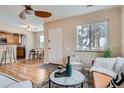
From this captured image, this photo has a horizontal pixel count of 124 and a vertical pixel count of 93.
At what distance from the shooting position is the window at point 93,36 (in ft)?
12.0

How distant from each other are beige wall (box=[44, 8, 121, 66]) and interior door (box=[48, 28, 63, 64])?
233 mm

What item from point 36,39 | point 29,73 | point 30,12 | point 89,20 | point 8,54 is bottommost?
point 29,73

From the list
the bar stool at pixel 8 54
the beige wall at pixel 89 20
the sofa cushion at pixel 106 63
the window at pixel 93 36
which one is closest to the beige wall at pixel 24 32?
the bar stool at pixel 8 54

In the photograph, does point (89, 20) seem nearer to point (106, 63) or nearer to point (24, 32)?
point (106, 63)

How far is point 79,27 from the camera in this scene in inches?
169

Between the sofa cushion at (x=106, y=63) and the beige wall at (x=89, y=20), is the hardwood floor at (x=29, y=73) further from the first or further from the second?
the sofa cushion at (x=106, y=63)

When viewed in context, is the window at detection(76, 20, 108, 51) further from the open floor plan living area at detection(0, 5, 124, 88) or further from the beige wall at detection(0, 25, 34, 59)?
the beige wall at detection(0, 25, 34, 59)

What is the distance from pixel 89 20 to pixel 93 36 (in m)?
0.64

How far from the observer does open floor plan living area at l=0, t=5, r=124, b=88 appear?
2310 mm

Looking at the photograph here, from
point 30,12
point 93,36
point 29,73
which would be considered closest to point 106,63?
point 93,36

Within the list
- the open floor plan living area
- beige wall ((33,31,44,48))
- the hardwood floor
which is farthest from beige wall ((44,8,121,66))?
beige wall ((33,31,44,48))

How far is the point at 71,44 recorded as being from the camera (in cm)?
444

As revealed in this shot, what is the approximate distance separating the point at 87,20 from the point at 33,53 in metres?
4.99
